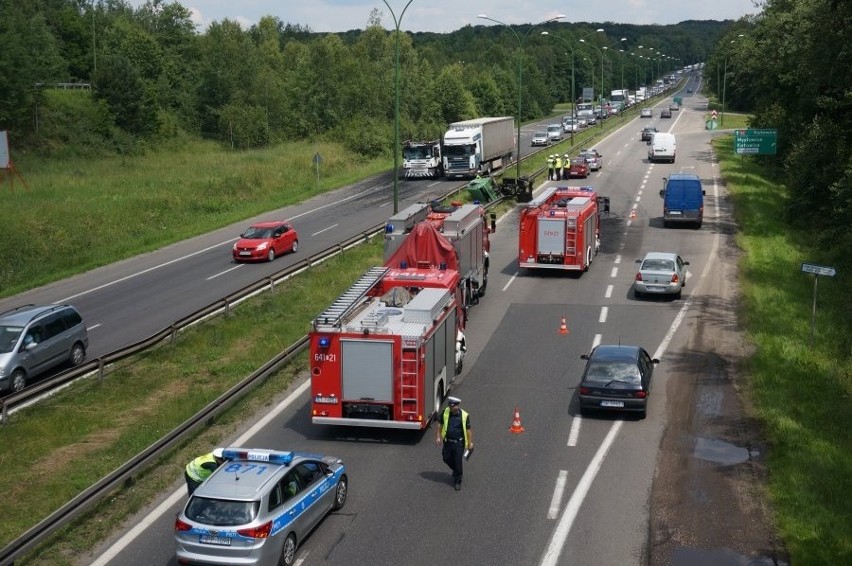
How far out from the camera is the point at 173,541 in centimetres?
1510

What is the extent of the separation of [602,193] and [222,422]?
40.8m

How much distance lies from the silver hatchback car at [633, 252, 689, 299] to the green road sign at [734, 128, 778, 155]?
1242 inches

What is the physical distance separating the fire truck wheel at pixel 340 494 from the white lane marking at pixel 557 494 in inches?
140

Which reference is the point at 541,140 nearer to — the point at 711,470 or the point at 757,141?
the point at 757,141

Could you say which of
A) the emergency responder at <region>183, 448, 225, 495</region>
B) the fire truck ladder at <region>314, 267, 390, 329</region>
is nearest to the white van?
the fire truck ladder at <region>314, 267, 390, 329</region>

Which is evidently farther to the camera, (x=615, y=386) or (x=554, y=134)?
(x=554, y=134)

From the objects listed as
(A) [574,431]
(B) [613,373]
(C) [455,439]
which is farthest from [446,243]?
(C) [455,439]

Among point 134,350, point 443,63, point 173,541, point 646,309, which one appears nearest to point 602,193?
point 646,309

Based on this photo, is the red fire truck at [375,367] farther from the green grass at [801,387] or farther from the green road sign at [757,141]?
the green road sign at [757,141]

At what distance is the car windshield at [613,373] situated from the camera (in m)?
21.0

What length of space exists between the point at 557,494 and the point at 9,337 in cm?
1554

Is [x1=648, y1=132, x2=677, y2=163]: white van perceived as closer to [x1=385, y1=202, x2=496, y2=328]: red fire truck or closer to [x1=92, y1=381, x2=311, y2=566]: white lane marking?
[x1=385, y1=202, x2=496, y2=328]: red fire truck

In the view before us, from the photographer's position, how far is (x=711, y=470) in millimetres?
18156

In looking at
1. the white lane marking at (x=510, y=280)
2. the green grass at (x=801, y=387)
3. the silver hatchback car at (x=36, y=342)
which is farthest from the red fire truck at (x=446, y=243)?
the silver hatchback car at (x=36, y=342)
